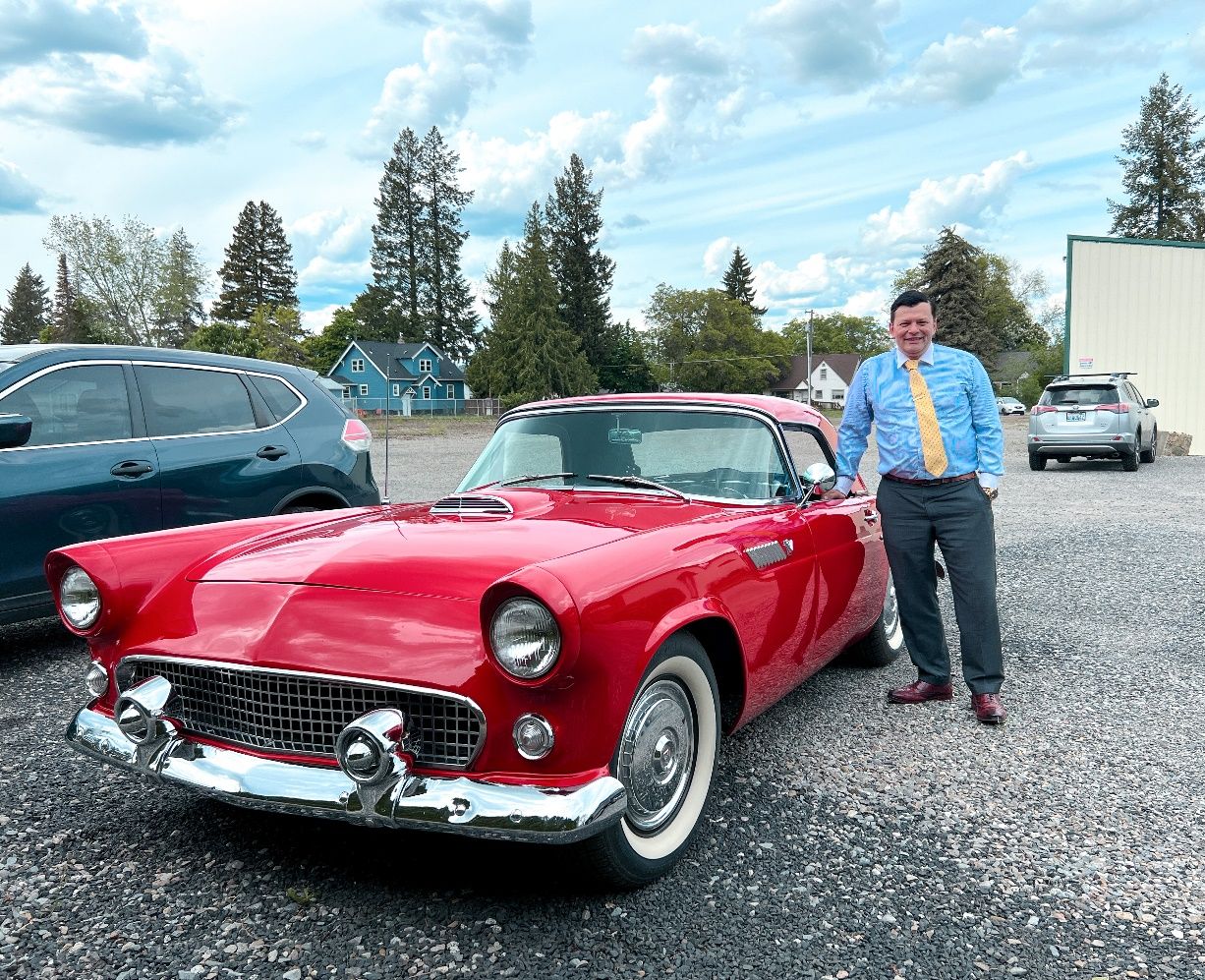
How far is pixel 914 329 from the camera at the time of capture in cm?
419

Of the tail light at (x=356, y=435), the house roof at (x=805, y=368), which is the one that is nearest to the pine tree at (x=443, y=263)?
the house roof at (x=805, y=368)

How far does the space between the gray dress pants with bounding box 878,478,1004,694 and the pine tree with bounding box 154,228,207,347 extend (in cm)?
5819

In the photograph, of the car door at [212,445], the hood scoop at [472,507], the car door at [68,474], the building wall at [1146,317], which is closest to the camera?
the hood scoop at [472,507]

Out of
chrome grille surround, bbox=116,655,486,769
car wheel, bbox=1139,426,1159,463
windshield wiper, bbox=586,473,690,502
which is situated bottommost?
car wheel, bbox=1139,426,1159,463

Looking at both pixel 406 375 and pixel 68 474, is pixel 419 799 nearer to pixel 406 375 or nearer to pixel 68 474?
pixel 68 474

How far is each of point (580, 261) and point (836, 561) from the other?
6123 cm

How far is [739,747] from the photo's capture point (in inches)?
149

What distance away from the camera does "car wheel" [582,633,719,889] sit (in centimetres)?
249

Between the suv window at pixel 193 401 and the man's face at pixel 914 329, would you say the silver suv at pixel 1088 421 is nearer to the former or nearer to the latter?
the man's face at pixel 914 329

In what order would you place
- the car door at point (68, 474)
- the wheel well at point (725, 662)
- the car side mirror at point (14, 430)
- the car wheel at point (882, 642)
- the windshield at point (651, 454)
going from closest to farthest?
the wheel well at point (725, 662) < the windshield at point (651, 454) < the car side mirror at point (14, 430) < the car door at point (68, 474) < the car wheel at point (882, 642)

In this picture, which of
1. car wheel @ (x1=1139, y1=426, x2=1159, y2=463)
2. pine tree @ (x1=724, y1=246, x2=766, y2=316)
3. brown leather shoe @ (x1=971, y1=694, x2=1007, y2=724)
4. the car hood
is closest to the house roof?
pine tree @ (x1=724, y1=246, x2=766, y2=316)

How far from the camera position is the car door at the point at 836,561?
3.78 meters

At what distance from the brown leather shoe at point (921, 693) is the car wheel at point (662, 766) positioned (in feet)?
5.45

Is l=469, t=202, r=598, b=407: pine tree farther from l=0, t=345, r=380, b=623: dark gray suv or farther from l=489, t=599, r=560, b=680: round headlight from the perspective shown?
l=489, t=599, r=560, b=680: round headlight
